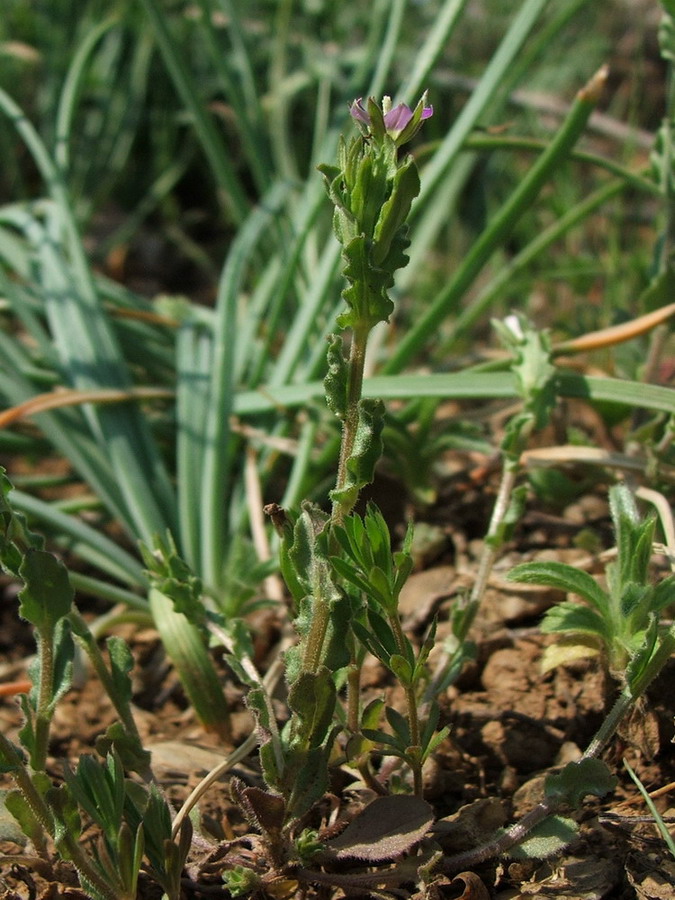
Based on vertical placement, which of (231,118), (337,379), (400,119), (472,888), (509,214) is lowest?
(472,888)

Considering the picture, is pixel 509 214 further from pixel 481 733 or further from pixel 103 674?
pixel 103 674

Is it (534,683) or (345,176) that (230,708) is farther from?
(345,176)

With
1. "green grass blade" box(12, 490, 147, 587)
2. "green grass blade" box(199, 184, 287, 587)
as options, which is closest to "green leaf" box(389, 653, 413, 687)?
"green grass blade" box(199, 184, 287, 587)

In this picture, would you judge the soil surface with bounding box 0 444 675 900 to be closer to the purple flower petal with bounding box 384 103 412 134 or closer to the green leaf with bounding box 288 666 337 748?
the green leaf with bounding box 288 666 337 748

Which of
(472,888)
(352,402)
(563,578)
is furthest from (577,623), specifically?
(352,402)

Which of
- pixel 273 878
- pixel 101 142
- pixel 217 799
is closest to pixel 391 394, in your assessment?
pixel 217 799

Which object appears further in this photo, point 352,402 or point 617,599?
point 617,599
